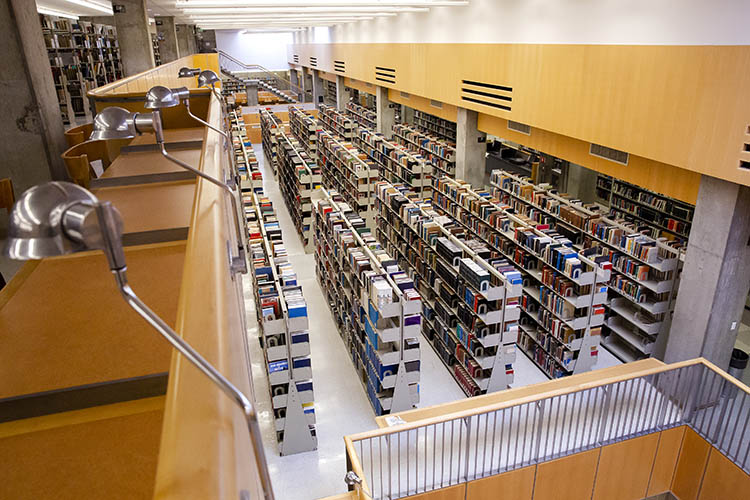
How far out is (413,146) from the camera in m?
15.1

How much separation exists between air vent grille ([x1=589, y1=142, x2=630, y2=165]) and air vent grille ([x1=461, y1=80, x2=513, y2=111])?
1976mm

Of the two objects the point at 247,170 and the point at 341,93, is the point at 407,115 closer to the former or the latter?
the point at 341,93

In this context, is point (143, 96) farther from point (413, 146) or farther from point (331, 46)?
point (331, 46)

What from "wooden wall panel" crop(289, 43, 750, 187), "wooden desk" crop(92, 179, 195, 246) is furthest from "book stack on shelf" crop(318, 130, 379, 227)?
"wooden desk" crop(92, 179, 195, 246)

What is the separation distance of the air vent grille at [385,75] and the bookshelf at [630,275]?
7820mm

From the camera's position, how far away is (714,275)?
6.04 m

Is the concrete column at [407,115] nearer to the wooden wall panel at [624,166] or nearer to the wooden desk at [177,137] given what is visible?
the wooden wall panel at [624,166]

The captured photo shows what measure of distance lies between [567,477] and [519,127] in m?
6.76

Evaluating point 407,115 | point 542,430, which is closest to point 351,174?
point 542,430

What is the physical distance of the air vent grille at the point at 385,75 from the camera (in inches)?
593

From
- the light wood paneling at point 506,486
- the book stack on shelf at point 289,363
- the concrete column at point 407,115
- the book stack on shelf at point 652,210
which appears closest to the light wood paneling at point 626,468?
the light wood paneling at point 506,486

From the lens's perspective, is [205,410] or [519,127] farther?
[519,127]

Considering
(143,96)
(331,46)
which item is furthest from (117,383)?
(331,46)

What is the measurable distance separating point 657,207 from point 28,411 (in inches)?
452
